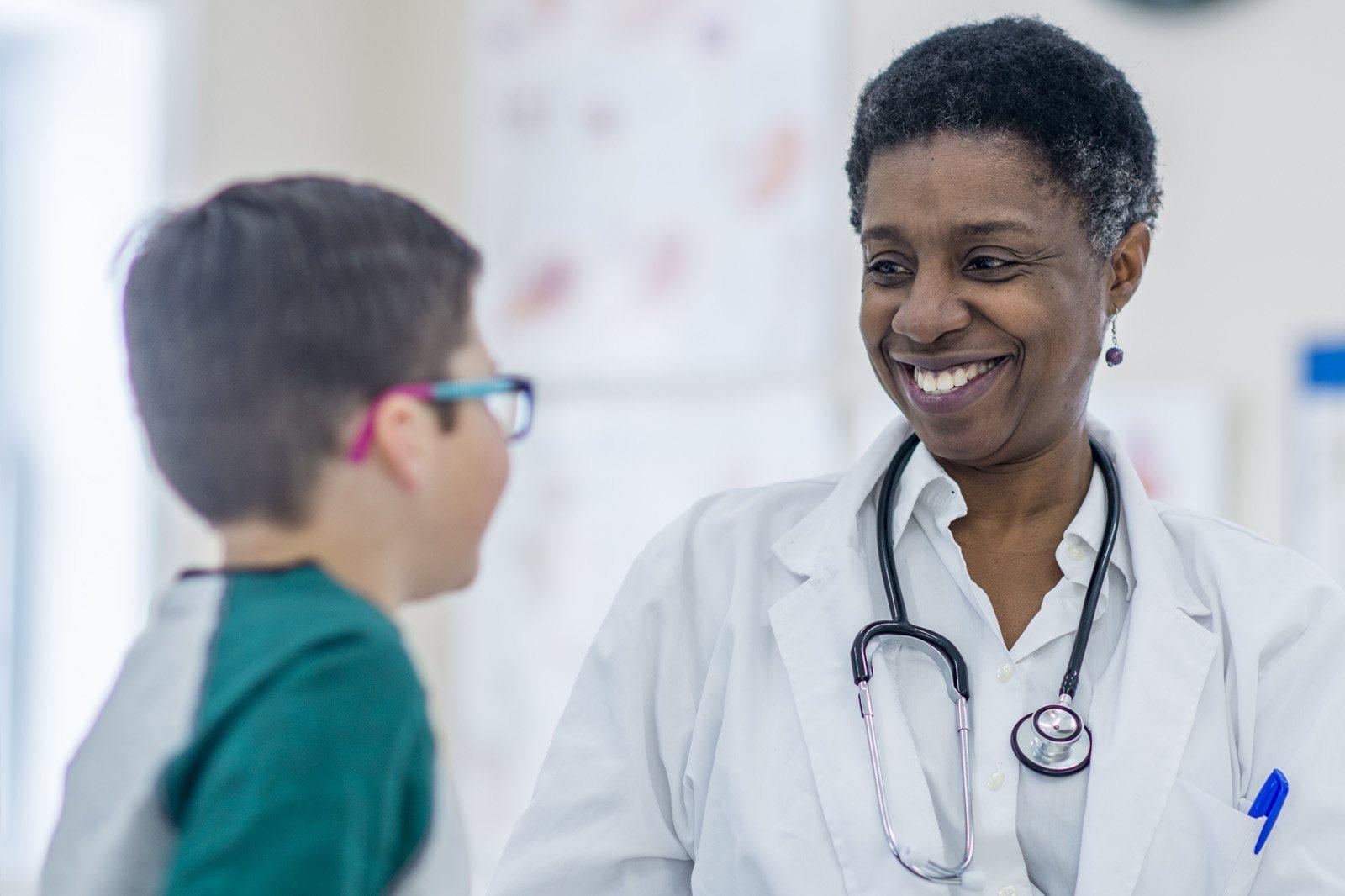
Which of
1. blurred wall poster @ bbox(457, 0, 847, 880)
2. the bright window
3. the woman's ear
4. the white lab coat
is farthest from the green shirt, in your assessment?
the bright window

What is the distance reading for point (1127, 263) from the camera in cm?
140

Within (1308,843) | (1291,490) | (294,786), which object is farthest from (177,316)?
(1291,490)

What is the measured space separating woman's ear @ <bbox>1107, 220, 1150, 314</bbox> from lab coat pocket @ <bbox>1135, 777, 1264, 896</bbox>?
483 mm

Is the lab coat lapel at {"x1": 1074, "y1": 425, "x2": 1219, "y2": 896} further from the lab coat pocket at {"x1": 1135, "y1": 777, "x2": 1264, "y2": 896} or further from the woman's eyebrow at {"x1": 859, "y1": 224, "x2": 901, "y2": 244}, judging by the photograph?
the woman's eyebrow at {"x1": 859, "y1": 224, "x2": 901, "y2": 244}

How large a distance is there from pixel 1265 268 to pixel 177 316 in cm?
197

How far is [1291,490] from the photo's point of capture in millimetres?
2246

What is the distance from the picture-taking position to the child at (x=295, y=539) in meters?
0.69

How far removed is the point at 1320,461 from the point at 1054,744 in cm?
128

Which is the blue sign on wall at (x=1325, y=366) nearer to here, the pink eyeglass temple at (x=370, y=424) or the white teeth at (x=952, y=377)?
the white teeth at (x=952, y=377)

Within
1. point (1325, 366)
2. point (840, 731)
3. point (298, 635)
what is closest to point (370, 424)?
point (298, 635)

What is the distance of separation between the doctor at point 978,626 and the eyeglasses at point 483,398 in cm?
46

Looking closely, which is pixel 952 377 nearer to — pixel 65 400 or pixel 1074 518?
pixel 1074 518

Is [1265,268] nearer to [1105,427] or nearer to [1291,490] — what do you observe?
[1291,490]

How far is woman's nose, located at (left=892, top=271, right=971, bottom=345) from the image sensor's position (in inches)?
49.7
